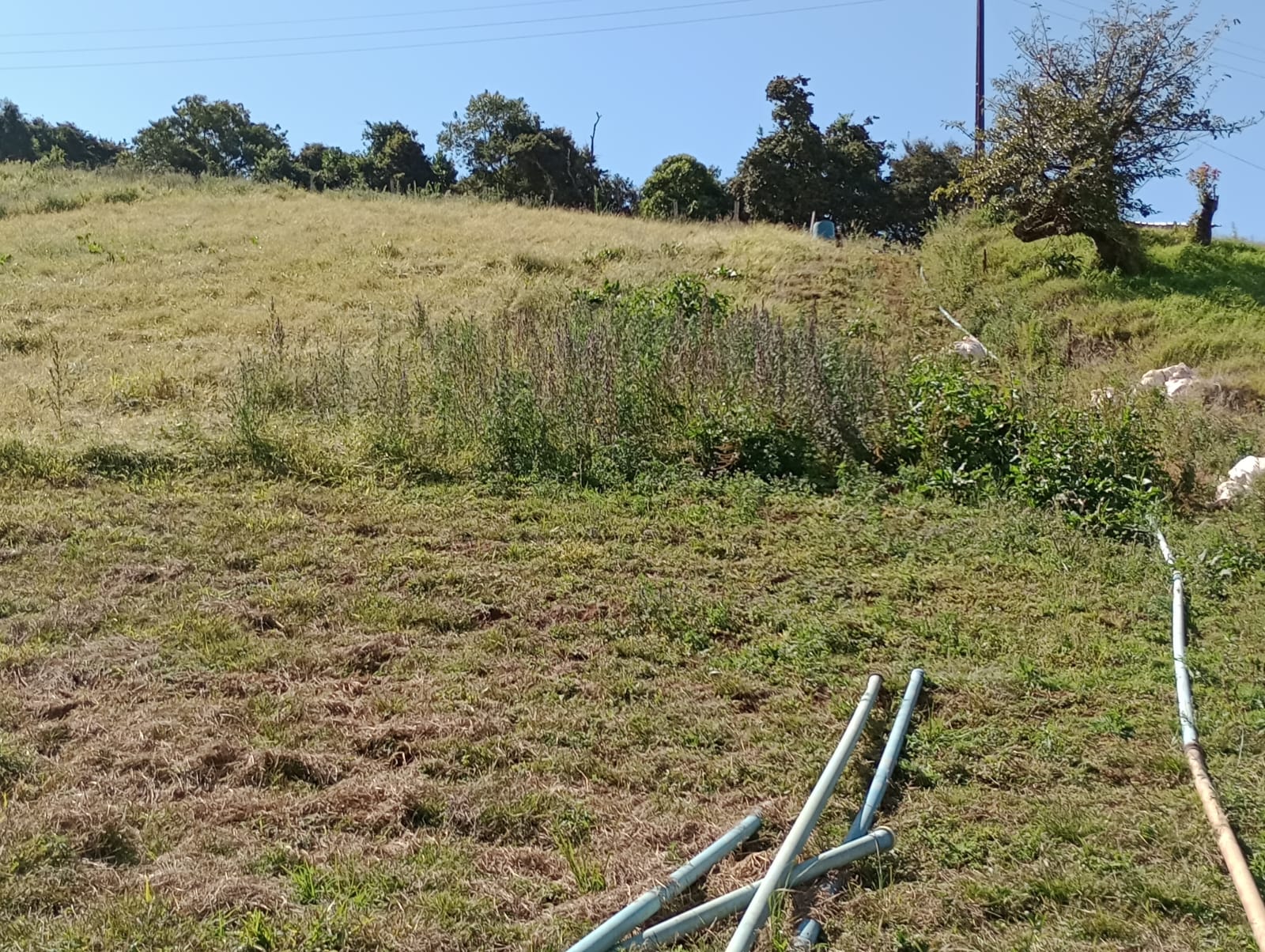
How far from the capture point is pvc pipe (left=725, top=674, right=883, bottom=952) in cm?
215

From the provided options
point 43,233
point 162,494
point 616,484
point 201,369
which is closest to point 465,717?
point 616,484

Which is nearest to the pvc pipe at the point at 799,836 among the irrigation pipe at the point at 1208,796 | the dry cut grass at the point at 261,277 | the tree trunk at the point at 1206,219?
the irrigation pipe at the point at 1208,796

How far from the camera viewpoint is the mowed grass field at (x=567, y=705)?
2438 millimetres

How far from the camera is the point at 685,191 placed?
1192 inches

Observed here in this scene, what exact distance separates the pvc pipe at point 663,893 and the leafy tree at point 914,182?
2784 centimetres

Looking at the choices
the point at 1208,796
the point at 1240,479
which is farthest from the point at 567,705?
the point at 1240,479

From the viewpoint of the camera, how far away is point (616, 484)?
6.29 meters

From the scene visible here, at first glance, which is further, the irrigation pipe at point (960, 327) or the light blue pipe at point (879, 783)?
the irrigation pipe at point (960, 327)

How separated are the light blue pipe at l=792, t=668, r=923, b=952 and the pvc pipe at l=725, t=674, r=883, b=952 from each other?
0.10 m

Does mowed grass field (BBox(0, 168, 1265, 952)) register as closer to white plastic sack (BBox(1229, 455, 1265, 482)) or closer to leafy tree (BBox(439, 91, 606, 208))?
white plastic sack (BBox(1229, 455, 1265, 482))

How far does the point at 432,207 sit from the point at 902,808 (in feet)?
61.6

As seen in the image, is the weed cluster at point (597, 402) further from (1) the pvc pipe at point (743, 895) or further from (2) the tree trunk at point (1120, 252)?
(2) the tree trunk at point (1120, 252)

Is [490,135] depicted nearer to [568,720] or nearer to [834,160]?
[834,160]

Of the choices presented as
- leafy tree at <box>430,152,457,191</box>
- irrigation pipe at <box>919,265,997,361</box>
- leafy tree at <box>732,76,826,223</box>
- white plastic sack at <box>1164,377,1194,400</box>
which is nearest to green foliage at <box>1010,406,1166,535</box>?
white plastic sack at <box>1164,377,1194,400</box>
